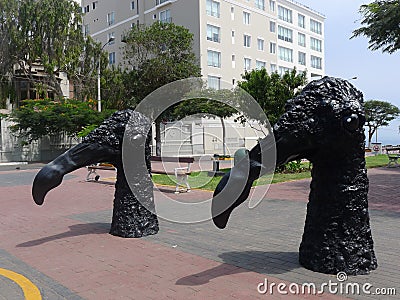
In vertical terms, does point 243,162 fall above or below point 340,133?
below

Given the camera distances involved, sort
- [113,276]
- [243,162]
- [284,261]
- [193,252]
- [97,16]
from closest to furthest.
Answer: [243,162] → [113,276] → [284,261] → [193,252] → [97,16]

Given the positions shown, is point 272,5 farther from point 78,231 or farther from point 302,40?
point 78,231

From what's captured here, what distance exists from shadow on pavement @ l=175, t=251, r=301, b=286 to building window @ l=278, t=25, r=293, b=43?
4774 cm

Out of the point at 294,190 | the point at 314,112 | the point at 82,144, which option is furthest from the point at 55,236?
the point at 294,190

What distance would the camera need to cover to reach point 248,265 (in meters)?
4.84

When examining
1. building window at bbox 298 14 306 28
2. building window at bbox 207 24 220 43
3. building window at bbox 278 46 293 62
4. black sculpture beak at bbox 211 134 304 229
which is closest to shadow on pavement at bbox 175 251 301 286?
black sculpture beak at bbox 211 134 304 229

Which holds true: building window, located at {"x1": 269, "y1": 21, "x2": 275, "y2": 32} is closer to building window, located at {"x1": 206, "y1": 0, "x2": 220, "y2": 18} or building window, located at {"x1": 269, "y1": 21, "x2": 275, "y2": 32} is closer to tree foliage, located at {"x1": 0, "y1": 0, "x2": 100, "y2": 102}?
building window, located at {"x1": 206, "y1": 0, "x2": 220, "y2": 18}

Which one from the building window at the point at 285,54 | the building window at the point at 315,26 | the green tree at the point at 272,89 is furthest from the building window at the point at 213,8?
the green tree at the point at 272,89

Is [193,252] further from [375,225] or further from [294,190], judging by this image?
[294,190]

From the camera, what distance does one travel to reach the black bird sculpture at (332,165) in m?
4.23

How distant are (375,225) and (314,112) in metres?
3.70

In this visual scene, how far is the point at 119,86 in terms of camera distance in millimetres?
32156

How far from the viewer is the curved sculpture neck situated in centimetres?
443

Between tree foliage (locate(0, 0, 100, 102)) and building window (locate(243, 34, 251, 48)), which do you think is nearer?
tree foliage (locate(0, 0, 100, 102))
